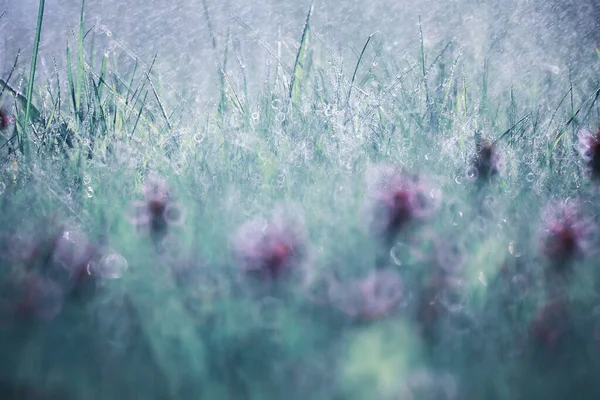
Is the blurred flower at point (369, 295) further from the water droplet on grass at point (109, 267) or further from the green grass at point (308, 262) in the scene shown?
the water droplet on grass at point (109, 267)

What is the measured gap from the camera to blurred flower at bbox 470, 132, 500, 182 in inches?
38.9

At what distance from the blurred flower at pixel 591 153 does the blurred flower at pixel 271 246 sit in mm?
621

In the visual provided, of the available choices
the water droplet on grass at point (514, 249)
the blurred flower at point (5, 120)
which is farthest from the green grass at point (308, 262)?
the blurred flower at point (5, 120)

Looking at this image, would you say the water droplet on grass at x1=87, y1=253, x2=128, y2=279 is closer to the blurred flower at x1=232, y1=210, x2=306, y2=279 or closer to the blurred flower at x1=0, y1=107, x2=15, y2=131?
the blurred flower at x1=232, y1=210, x2=306, y2=279

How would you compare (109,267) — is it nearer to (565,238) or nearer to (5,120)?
(565,238)

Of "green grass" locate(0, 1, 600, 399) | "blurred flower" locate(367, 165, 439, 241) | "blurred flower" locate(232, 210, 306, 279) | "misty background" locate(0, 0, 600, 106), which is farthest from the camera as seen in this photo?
"misty background" locate(0, 0, 600, 106)

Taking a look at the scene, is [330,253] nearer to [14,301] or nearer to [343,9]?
[14,301]

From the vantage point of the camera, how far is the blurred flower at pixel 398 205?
2.56 ft

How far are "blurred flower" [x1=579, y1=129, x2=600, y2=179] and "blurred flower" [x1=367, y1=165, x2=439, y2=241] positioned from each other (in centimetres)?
37

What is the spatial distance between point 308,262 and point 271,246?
0.18 feet

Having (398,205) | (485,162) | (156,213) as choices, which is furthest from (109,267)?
(485,162)

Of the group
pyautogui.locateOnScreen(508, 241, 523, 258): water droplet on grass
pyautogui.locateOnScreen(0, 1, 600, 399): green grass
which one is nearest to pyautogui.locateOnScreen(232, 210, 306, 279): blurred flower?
pyautogui.locateOnScreen(0, 1, 600, 399): green grass

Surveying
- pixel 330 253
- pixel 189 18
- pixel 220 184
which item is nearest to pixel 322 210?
pixel 330 253

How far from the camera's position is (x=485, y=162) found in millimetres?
1011
